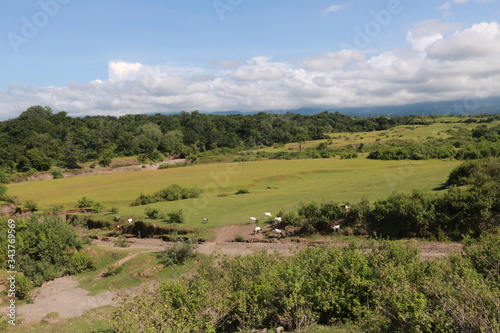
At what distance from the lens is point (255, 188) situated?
174 feet

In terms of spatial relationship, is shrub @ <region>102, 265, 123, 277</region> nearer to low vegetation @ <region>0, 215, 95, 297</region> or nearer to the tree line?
low vegetation @ <region>0, 215, 95, 297</region>

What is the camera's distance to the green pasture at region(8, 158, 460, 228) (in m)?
35.4

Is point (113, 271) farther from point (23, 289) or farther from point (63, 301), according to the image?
point (23, 289)

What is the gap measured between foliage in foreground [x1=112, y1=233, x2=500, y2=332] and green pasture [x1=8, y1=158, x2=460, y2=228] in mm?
17872

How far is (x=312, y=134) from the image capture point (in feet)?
501

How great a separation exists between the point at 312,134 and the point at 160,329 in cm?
14748

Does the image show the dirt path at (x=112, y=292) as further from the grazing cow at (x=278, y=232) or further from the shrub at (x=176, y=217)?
the shrub at (x=176, y=217)

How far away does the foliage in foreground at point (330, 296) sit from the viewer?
9273 millimetres

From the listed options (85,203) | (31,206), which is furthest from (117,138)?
(85,203)

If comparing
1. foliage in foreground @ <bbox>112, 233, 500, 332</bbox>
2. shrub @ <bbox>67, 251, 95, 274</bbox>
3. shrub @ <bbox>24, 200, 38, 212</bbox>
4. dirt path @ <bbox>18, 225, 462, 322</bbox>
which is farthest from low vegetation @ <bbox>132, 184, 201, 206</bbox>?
foliage in foreground @ <bbox>112, 233, 500, 332</bbox>

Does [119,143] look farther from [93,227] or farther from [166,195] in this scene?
[93,227]

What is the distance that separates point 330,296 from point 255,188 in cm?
4145

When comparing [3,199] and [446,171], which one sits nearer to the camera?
[446,171]

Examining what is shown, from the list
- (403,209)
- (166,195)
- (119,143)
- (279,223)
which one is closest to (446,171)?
(403,209)
